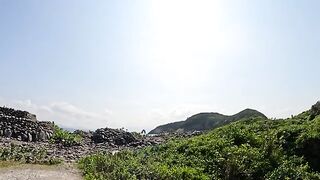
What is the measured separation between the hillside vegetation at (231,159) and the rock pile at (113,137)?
10.4m

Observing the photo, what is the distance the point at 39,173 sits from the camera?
17484mm

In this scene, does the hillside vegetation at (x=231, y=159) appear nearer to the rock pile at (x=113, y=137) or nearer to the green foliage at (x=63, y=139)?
the green foliage at (x=63, y=139)

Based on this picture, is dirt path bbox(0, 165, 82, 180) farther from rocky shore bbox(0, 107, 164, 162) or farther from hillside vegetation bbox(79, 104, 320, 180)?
rocky shore bbox(0, 107, 164, 162)

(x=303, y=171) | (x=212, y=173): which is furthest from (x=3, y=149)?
(x=303, y=171)

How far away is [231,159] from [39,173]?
835 centimetres

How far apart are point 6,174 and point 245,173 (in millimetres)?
9908

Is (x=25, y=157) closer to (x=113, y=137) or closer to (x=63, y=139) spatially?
(x=63, y=139)

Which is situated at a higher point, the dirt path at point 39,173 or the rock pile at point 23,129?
the rock pile at point 23,129

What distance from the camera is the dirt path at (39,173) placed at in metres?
16.5

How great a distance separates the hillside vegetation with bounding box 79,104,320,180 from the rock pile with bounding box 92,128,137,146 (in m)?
10.4

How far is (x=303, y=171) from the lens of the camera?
15.6 m

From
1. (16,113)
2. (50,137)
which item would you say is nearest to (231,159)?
(50,137)

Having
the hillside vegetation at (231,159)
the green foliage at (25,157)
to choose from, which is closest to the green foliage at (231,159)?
the hillside vegetation at (231,159)

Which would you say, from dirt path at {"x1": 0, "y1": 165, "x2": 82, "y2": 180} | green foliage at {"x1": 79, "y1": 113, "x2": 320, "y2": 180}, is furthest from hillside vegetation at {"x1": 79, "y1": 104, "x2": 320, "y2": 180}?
dirt path at {"x1": 0, "y1": 165, "x2": 82, "y2": 180}
